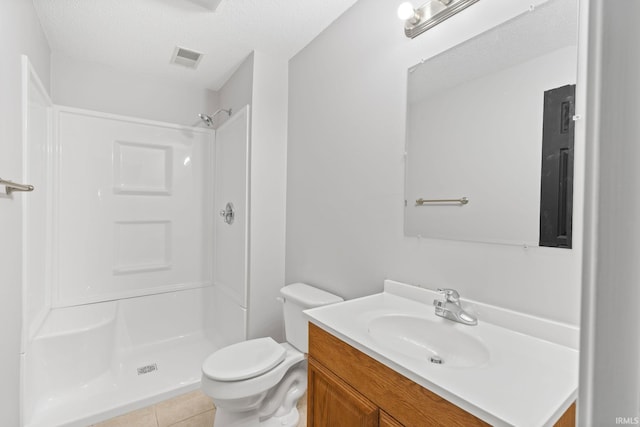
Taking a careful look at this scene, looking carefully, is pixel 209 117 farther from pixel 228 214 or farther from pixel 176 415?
pixel 176 415

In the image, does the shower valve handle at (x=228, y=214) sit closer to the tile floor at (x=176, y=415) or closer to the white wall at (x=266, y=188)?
the white wall at (x=266, y=188)

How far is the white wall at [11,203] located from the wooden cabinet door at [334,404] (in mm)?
1268

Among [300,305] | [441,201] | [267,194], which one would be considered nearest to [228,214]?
[267,194]

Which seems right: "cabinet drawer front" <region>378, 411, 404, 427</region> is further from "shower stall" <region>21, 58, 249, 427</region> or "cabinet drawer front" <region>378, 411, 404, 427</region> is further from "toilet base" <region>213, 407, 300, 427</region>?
"shower stall" <region>21, 58, 249, 427</region>

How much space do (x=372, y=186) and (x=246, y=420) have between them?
1.36m

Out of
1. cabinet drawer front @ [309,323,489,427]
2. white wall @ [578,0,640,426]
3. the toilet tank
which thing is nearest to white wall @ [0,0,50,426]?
the toilet tank

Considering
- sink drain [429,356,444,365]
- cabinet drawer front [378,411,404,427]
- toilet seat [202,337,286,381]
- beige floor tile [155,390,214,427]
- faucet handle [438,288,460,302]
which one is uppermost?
faucet handle [438,288,460,302]

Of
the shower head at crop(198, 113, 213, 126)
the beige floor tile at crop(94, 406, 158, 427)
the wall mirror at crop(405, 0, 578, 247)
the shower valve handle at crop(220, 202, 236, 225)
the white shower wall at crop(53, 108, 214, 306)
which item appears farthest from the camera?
the shower head at crop(198, 113, 213, 126)

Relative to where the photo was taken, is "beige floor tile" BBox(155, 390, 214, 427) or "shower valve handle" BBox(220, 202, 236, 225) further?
"shower valve handle" BBox(220, 202, 236, 225)

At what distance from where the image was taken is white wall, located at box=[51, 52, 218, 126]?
86.5 inches

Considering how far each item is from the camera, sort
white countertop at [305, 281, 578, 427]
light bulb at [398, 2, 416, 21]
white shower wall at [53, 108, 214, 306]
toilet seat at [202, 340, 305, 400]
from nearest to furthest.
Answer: white countertop at [305, 281, 578, 427], light bulb at [398, 2, 416, 21], toilet seat at [202, 340, 305, 400], white shower wall at [53, 108, 214, 306]

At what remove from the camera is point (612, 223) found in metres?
0.23

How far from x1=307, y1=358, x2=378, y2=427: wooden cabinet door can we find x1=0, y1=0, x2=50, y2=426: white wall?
49.9 inches

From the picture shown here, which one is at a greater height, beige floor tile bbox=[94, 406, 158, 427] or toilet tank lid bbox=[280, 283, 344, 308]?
toilet tank lid bbox=[280, 283, 344, 308]
